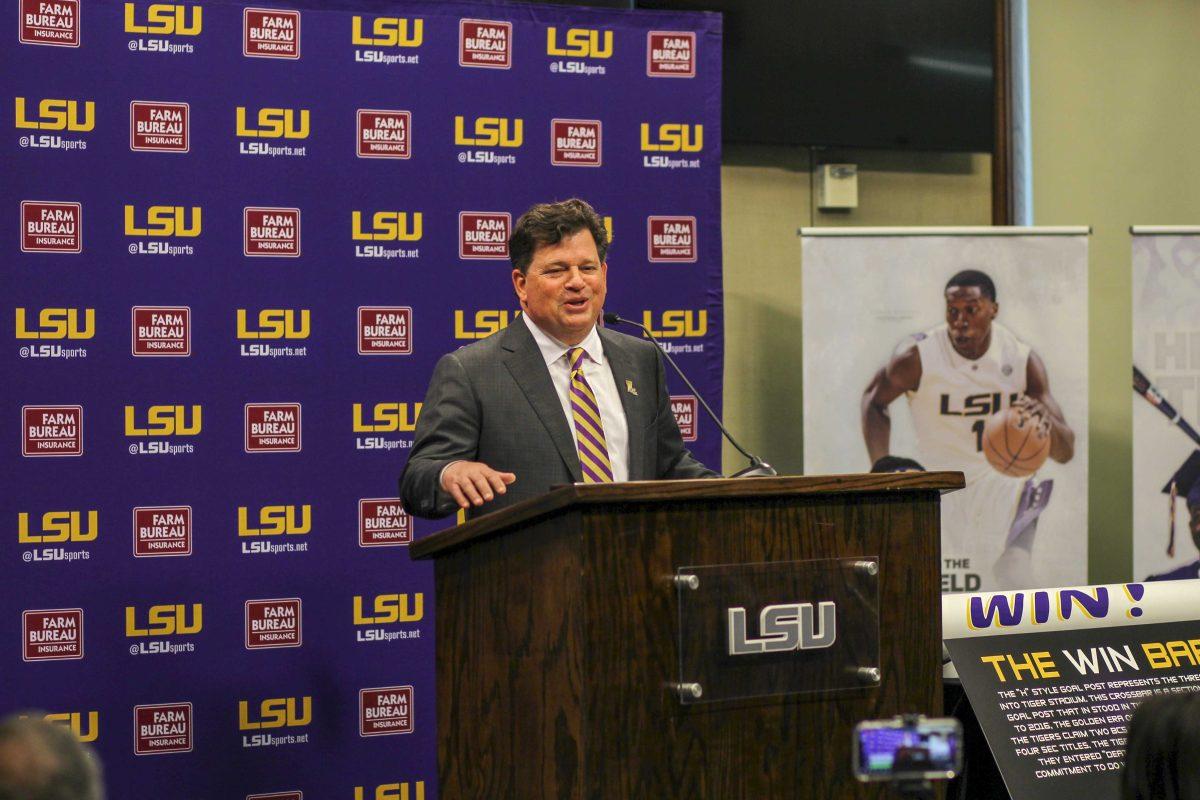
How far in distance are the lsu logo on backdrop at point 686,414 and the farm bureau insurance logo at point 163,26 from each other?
82.0 inches

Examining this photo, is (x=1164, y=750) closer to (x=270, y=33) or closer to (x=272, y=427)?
(x=272, y=427)

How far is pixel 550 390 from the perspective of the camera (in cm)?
290

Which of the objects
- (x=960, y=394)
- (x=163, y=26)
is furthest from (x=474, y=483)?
(x=960, y=394)

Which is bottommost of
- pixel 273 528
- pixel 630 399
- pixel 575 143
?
pixel 273 528

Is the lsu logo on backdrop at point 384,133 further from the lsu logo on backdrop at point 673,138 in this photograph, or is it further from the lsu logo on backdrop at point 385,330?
the lsu logo on backdrop at point 673,138

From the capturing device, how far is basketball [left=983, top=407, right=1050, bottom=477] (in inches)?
205

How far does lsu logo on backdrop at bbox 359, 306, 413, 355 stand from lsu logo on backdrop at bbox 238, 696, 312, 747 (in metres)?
1.21

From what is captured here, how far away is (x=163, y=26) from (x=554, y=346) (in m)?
2.40

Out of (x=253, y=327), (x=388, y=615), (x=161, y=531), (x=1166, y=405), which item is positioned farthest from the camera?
(x=1166, y=405)

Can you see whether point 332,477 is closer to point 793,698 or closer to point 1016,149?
point 793,698

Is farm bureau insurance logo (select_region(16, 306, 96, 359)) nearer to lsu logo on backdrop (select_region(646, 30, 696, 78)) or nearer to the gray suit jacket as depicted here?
the gray suit jacket

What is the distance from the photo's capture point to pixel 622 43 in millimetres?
5035

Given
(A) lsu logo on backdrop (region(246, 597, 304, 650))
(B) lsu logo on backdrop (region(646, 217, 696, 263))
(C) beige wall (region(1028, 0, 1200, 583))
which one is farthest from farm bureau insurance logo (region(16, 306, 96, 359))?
(C) beige wall (region(1028, 0, 1200, 583))

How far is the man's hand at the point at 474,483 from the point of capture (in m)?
2.34
